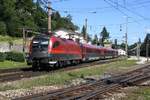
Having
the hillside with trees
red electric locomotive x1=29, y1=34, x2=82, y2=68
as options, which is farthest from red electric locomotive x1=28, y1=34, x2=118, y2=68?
the hillside with trees

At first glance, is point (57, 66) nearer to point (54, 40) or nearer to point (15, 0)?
point (54, 40)

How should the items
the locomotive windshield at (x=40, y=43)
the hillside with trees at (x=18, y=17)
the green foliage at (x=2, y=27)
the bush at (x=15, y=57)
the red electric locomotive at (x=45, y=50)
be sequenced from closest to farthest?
the red electric locomotive at (x=45, y=50) → the locomotive windshield at (x=40, y=43) → the bush at (x=15, y=57) → the green foliage at (x=2, y=27) → the hillside with trees at (x=18, y=17)

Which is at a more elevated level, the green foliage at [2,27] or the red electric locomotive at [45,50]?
the green foliage at [2,27]

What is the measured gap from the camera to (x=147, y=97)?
17.2 m

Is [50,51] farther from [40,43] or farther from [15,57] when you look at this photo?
[15,57]

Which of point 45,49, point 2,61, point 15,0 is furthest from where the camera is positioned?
point 15,0

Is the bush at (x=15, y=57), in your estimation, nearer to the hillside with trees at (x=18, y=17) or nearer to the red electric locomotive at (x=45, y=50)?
the red electric locomotive at (x=45, y=50)

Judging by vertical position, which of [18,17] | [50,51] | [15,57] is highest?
[18,17]

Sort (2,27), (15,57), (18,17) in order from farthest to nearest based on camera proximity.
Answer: (18,17), (2,27), (15,57)

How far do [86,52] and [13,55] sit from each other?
942 centimetres

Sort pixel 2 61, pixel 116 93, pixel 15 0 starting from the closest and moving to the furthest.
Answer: pixel 116 93 → pixel 2 61 → pixel 15 0

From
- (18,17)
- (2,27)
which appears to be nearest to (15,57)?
(2,27)

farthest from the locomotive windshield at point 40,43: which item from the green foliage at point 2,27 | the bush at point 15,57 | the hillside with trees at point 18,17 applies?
the green foliage at point 2,27

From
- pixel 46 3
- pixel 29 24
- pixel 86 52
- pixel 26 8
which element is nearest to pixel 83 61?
pixel 86 52
